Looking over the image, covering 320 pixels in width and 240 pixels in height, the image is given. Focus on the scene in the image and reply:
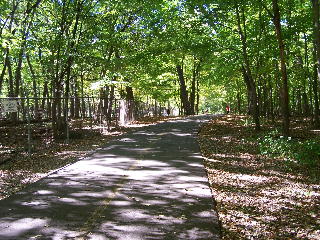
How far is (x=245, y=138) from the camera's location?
55.1 feet

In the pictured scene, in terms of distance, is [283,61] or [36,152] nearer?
[36,152]

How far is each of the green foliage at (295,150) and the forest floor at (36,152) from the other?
7.01m

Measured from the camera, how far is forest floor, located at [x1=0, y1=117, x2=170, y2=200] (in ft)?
30.9

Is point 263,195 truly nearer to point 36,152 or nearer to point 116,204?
point 116,204

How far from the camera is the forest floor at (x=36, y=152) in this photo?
9.41 metres

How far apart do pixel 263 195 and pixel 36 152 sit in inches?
372

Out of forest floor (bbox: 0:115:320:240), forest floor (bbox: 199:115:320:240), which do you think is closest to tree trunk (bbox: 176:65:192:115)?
forest floor (bbox: 0:115:320:240)

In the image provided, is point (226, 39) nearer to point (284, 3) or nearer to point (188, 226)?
point (284, 3)

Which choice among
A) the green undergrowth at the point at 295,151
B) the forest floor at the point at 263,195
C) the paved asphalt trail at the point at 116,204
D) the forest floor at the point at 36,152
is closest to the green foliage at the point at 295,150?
the green undergrowth at the point at 295,151

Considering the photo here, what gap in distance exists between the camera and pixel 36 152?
13742 millimetres

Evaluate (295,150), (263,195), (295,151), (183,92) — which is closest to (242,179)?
(263,195)

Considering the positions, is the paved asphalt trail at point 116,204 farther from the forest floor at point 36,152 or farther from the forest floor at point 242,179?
the forest floor at point 36,152

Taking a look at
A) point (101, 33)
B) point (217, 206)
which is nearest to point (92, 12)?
point (101, 33)

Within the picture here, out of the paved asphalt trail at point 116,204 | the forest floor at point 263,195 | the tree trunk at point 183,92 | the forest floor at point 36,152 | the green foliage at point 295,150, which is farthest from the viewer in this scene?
the tree trunk at point 183,92
